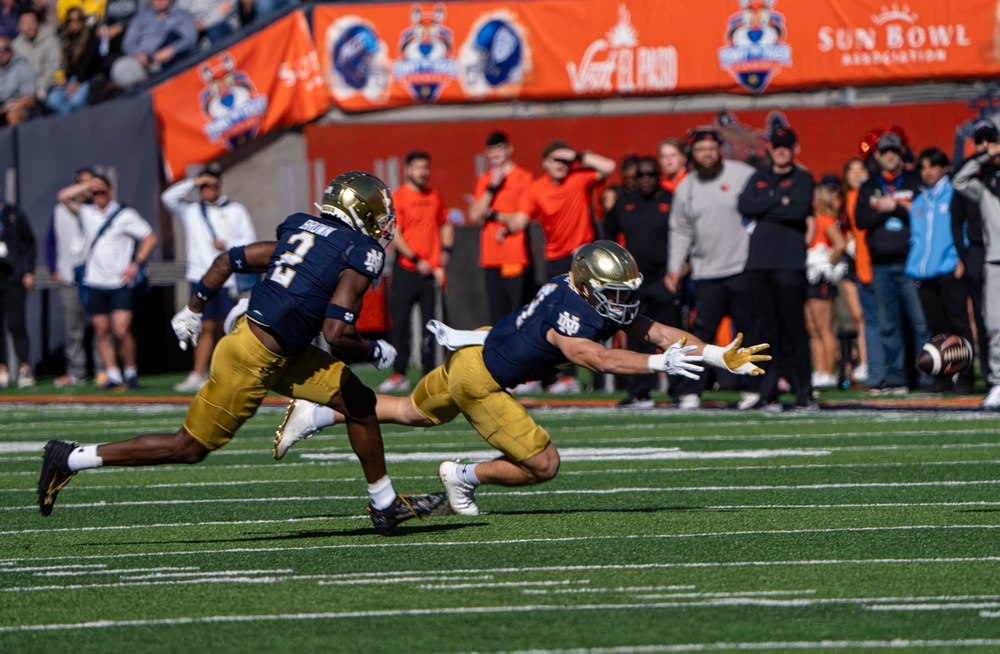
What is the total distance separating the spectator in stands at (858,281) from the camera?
47.3 ft

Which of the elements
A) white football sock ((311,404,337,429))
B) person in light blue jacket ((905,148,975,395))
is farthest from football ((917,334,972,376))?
person in light blue jacket ((905,148,975,395))

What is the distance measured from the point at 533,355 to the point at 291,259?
117 cm

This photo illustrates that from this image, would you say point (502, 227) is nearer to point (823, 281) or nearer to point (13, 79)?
point (823, 281)

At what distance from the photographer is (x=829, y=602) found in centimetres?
565

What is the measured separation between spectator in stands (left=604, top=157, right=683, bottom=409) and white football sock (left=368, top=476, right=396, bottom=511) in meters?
6.06

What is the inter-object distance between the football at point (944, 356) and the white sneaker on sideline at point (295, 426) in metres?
2.90

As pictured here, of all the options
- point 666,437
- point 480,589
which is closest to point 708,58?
point 666,437

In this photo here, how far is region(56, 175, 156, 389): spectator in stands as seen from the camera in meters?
16.2

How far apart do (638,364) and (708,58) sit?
37.7ft

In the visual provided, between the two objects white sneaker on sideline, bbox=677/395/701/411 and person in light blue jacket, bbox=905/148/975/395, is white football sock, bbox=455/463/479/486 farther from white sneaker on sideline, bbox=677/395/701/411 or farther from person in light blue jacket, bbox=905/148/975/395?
person in light blue jacket, bbox=905/148/975/395

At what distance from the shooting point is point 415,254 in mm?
15148

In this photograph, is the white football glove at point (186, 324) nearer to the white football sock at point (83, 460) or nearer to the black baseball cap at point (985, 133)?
the white football sock at point (83, 460)

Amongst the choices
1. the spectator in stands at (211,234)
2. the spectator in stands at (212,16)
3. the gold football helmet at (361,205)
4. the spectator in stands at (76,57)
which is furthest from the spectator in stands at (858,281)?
the spectator in stands at (76,57)

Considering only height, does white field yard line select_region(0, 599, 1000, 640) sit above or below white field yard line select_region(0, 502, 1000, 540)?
above
